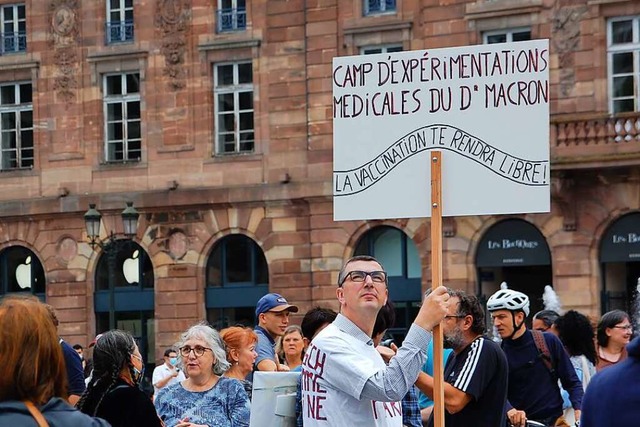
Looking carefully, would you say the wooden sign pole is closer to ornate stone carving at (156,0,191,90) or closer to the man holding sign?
the man holding sign

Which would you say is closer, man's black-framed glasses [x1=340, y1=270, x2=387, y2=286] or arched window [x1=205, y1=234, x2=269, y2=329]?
man's black-framed glasses [x1=340, y1=270, x2=387, y2=286]

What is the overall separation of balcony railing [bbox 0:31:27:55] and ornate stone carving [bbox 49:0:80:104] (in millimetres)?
694

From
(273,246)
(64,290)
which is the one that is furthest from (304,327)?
(64,290)

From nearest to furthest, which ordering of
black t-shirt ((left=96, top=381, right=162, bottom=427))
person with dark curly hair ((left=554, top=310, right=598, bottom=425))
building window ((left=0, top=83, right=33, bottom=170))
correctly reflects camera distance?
black t-shirt ((left=96, top=381, right=162, bottom=427))
person with dark curly hair ((left=554, top=310, right=598, bottom=425))
building window ((left=0, top=83, right=33, bottom=170))

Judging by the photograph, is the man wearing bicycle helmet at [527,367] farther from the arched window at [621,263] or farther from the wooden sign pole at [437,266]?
the arched window at [621,263]

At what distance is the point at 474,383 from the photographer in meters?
8.24

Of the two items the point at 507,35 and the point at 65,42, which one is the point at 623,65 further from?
the point at 65,42

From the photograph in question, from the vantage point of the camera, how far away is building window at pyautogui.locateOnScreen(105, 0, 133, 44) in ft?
115

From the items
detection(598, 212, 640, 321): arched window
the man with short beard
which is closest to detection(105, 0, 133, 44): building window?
detection(598, 212, 640, 321): arched window

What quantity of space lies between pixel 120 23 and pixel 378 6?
19.6 ft

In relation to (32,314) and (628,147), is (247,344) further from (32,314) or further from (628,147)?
(628,147)

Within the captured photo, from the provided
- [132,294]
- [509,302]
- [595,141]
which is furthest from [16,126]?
[509,302]

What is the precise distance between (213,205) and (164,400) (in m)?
24.7

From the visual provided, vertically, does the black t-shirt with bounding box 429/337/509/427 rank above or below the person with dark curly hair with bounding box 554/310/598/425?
above
